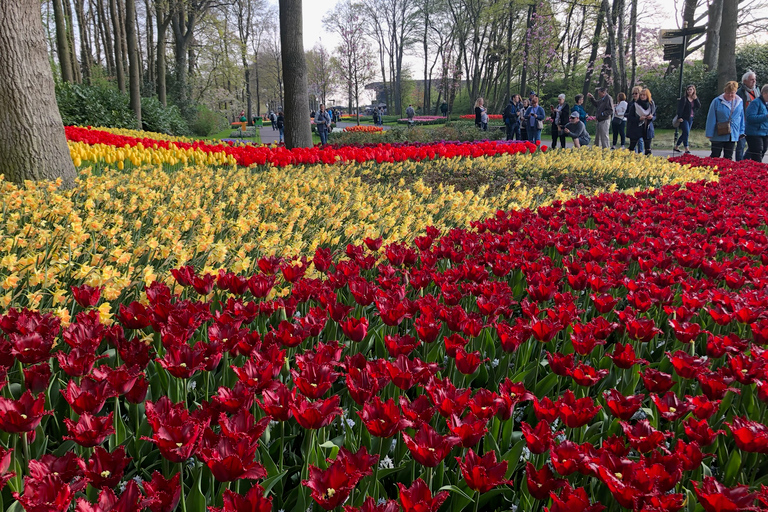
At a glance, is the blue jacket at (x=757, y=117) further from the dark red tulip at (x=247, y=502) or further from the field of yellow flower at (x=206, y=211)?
the dark red tulip at (x=247, y=502)

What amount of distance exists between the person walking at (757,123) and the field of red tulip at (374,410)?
365 inches

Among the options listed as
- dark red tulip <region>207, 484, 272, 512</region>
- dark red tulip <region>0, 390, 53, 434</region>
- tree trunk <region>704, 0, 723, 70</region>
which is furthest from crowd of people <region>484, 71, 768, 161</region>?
dark red tulip <region>0, 390, 53, 434</region>

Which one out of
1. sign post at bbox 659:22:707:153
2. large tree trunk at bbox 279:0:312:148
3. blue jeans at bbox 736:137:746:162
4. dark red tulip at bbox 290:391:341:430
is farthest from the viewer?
sign post at bbox 659:22:707:153

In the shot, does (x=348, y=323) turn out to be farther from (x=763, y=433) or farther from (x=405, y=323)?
(x=763, y=433)

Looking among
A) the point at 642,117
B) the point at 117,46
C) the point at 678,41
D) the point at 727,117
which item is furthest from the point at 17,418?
the point at 117,46

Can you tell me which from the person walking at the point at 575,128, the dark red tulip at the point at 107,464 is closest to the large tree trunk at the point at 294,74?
the person walking at the point at 575,128

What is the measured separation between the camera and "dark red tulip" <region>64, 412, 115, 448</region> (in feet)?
3.74

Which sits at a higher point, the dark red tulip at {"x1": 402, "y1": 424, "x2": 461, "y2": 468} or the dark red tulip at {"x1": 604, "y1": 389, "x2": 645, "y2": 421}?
the dark red tulip at {"x1": 402, "y1": 424, "x2": 461, "y2": 468}

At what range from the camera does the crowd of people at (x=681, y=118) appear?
1034 cm

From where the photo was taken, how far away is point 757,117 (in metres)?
10.1

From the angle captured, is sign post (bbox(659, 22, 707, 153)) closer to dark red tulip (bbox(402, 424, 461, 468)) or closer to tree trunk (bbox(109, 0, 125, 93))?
dark red tulip (bbox(402, 424, 461, 468))

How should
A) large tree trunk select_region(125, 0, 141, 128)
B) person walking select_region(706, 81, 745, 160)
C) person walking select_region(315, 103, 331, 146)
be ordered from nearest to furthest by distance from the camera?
person walking select_region(706, 81, 745, 160), large tree trunk select_region(125, 0, 141, 128), person walking select_region(315, 103, 331, 146)

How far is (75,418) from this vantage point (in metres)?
1.55

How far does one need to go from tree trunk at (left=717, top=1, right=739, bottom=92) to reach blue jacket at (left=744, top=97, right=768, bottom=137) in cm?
920
